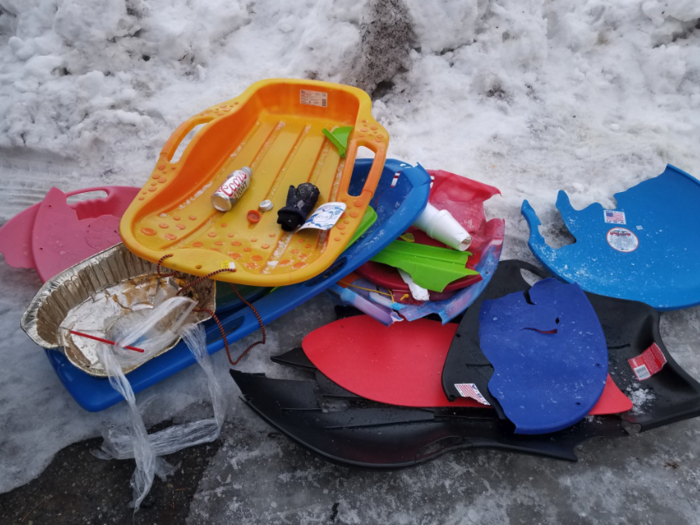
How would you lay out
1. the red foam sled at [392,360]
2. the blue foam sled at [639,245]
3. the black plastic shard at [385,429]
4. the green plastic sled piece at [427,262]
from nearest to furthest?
the black plastic shard at [385,429]
the red foam sled at [392,360]
the green plastic sled piece at [427,262]
the blue foam sled at [639,245]

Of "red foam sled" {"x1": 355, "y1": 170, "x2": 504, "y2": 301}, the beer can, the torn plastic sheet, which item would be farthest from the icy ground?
the beer can

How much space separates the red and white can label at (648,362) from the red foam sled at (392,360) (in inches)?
3.6

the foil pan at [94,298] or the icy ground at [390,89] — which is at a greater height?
the icy ground at [390,89]

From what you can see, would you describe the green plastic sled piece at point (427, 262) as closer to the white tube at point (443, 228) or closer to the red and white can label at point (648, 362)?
the white tube at point (443, 228)

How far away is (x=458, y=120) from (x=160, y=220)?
134 cm

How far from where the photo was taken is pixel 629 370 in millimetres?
1144

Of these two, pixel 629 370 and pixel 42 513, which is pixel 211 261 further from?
pixel 629 370

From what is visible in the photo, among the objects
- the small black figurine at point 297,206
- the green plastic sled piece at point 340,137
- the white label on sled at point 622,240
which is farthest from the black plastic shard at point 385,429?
the green plastic sled piece at point 340,137

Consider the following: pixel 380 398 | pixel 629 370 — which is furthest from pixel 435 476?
pixel 629 370

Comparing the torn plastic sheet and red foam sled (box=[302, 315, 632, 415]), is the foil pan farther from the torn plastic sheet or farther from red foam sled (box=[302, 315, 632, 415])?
red foam sled (box=[302, 315, 632, 415])

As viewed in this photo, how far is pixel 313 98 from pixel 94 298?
3.41 ft

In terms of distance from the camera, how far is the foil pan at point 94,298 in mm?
1016

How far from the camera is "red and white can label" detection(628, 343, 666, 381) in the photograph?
1.11m

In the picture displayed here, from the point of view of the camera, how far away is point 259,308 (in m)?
1.14
